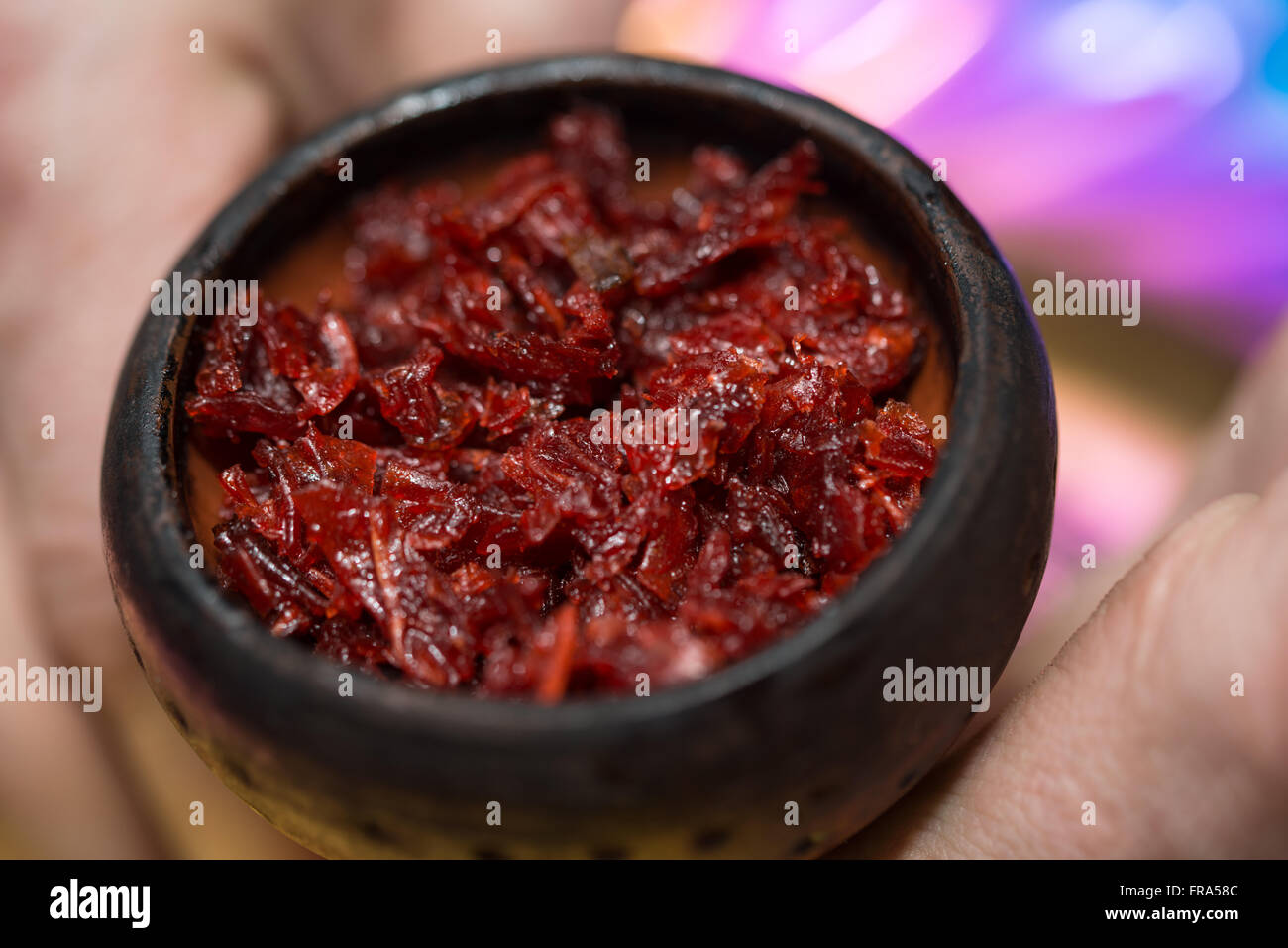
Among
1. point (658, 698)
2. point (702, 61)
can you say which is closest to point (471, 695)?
point (658, 698)

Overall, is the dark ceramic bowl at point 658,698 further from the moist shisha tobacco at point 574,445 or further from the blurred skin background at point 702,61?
the blurred skin background at point 702,61

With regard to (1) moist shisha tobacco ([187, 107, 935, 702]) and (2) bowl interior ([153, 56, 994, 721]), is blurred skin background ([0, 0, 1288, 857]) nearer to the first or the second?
(2) bowl interior ([153, 56, 994, 721])

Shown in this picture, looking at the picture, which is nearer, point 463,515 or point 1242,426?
point 463,515

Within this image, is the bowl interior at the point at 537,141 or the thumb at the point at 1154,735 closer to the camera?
the thumb at the point at 1154,735

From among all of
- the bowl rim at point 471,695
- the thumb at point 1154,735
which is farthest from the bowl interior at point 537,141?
the thumb at point 1154,735

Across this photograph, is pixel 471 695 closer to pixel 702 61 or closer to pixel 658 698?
pixel 658 698

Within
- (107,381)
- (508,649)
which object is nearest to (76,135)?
(107,381)

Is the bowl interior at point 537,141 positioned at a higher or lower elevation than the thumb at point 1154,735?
higher

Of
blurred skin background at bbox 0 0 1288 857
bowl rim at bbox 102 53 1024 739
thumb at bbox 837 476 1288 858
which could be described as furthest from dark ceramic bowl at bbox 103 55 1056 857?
blurred skin background at bbox 0 0 1288 857
